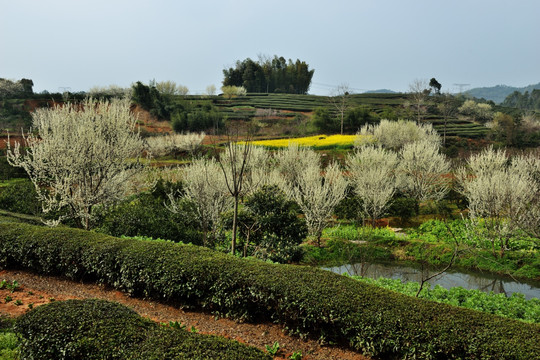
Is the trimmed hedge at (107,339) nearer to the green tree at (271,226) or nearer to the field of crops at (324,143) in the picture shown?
the green tree at (271,226)

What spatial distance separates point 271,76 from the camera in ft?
308

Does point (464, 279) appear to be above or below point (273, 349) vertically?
below

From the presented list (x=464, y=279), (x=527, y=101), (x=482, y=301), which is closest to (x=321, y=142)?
(x=464, y=279)

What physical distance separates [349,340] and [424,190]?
2021 centimetres

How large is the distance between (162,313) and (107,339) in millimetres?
3032

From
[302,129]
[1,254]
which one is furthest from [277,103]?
[1,254]

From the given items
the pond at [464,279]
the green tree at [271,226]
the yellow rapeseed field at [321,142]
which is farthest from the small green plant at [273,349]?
the yellow rapeseed field at [321,142]

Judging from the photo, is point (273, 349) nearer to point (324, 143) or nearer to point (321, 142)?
point (324, 143)

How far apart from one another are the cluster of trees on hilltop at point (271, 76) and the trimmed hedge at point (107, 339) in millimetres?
88008

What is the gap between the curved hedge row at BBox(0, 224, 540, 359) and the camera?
5988 millimetres

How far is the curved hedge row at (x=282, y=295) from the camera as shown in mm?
5988

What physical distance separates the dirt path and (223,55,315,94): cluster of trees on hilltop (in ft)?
277

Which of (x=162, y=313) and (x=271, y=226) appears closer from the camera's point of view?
(x=162, y=313)

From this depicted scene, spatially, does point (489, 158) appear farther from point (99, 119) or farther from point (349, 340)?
point (99, 119)
